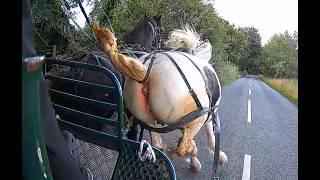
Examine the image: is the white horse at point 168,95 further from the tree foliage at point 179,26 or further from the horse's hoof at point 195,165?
the tree foliage at point 179,26

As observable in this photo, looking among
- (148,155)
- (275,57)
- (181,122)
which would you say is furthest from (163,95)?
(148,155)

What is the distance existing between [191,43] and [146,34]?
0.34 m

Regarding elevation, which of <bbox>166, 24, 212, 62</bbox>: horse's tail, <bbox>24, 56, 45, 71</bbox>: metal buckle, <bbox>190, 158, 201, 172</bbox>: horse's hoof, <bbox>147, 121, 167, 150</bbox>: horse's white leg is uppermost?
<bbox>166, 24, 212, 62</bbox>: horse's tail

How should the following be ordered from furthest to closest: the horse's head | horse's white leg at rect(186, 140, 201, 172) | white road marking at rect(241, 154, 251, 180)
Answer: the horse's head
horse's white leg at rect(186, 140, 201, 172)
white road marking at rect(241, 154, 251, 180)

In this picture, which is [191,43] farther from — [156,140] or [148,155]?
[148,155]

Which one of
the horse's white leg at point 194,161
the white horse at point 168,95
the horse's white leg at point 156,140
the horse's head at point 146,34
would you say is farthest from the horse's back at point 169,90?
the horse's head at point 146,34

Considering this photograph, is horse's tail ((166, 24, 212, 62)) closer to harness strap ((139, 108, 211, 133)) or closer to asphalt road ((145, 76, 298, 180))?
asphalt road ((145, 76, 298, 180))

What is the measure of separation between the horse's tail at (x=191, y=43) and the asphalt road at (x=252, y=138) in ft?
1.00

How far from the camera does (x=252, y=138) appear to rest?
227cm

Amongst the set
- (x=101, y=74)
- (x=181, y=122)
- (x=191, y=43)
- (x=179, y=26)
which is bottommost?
(x=181, y=122)

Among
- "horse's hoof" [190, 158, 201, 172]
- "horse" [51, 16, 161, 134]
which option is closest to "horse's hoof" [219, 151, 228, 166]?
"horse's hoof" [190, 158, 201, 172]

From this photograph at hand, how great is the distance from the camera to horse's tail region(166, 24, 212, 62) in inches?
103
